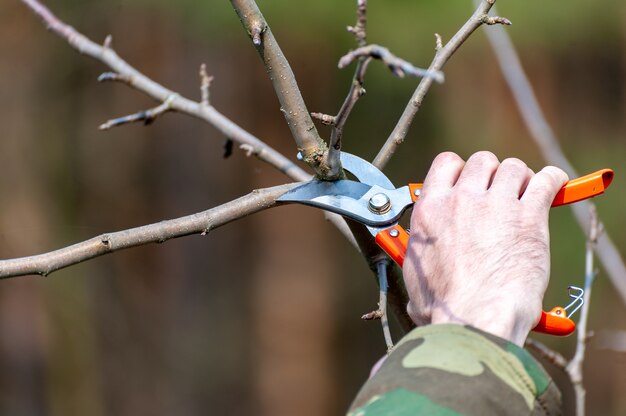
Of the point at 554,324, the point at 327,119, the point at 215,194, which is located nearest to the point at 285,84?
the point at 327,119

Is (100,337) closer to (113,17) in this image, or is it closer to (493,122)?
(113,17)

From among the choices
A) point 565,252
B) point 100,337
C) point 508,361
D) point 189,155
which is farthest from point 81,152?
point 508,361

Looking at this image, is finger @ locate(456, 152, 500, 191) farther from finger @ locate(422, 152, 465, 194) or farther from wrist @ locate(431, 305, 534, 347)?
wrist @ locate(431, 305, 534, 347)

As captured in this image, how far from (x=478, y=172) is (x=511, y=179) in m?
0.03

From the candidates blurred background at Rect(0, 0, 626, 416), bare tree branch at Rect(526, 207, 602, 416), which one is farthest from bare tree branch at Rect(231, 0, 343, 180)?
blurred background at Rect(0, 0, 626, 416)

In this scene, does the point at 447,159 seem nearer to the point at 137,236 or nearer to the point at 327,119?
the point at 327,119

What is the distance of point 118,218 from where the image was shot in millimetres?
2143

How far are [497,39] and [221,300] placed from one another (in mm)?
1190

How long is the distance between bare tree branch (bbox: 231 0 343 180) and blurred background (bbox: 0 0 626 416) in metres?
1.25

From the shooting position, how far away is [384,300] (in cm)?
72

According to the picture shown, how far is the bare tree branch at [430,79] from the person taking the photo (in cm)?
80

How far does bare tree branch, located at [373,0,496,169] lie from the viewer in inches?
31.7

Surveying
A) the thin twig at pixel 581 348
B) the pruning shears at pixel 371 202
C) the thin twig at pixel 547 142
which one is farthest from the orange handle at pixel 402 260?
the thin twig at pixel 547 142

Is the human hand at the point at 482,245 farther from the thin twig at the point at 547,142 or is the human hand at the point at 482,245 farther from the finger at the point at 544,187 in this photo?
the thin twig at the point at 547,142
